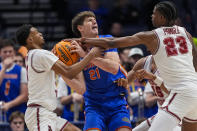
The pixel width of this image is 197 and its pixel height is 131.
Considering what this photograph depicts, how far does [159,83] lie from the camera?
19.4ft

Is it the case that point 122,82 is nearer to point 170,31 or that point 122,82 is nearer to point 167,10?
point 170,31

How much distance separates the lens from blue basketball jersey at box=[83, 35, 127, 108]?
6.07 metres

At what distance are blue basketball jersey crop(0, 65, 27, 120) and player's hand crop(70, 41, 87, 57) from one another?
337 cm

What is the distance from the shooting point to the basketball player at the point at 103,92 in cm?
587

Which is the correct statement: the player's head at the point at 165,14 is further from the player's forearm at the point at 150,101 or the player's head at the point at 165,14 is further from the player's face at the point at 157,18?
the player's forearm at the point at 150,101

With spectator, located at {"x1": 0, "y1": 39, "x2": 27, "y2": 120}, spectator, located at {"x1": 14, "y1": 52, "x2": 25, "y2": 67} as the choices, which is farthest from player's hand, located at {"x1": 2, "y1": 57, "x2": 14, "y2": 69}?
spectator, located at {"x1": 14, "y1": 52, "x2": 25, "y2": 67}

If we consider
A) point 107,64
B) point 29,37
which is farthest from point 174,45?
point 29,37

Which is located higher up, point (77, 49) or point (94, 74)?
point (77, 49)

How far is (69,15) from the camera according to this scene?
14133 mm

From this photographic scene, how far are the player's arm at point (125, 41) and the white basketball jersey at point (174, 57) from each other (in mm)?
124

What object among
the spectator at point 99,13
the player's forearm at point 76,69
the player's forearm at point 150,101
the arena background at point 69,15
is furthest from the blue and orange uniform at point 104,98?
the spectator at point 99,13

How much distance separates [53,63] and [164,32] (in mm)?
1483

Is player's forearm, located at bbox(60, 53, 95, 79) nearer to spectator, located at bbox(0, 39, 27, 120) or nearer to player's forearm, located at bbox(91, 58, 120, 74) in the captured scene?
player's forearm, located at bbox(91, 58, 120, 74)

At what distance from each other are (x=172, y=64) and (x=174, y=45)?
0.78ft
